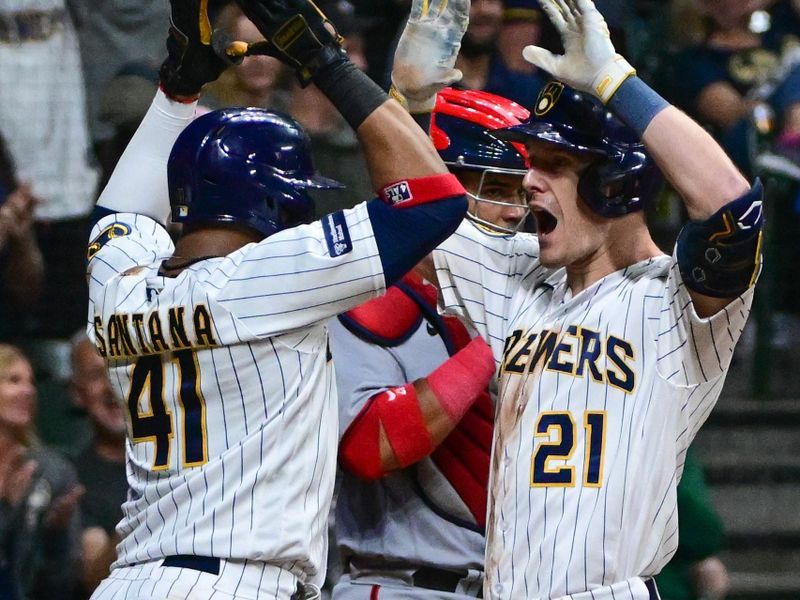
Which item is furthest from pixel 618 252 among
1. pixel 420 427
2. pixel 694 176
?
pixel 420 427

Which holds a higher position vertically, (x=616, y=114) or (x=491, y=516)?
(x=616, y=114)

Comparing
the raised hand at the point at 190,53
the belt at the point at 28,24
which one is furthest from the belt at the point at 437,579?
the belt at the point at 28,24

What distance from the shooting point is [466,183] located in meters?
3.18

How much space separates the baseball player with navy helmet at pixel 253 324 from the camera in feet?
8.24

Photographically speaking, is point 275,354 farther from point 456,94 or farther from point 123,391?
point 456,94

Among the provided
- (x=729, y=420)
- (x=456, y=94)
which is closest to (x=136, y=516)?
(x=456, y=94)

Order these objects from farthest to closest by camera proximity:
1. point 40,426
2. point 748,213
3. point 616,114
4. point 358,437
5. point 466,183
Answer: point 40,426 → point 466,183 → point 358,437 → point 616,114 → point 748,213

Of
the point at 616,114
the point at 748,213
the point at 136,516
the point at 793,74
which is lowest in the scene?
the point at 136,516

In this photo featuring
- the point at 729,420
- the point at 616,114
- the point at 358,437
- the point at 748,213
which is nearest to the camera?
the point at 748,213

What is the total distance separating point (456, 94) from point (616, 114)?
736 mm

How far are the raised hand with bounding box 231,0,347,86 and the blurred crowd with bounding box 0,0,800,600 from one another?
1511 mm

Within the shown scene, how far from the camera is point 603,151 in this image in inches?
106

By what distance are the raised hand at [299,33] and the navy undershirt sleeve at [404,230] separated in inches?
12.2

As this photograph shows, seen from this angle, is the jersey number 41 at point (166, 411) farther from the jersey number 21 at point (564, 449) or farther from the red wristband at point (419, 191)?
the jersey number 21 at point (564, 449)
